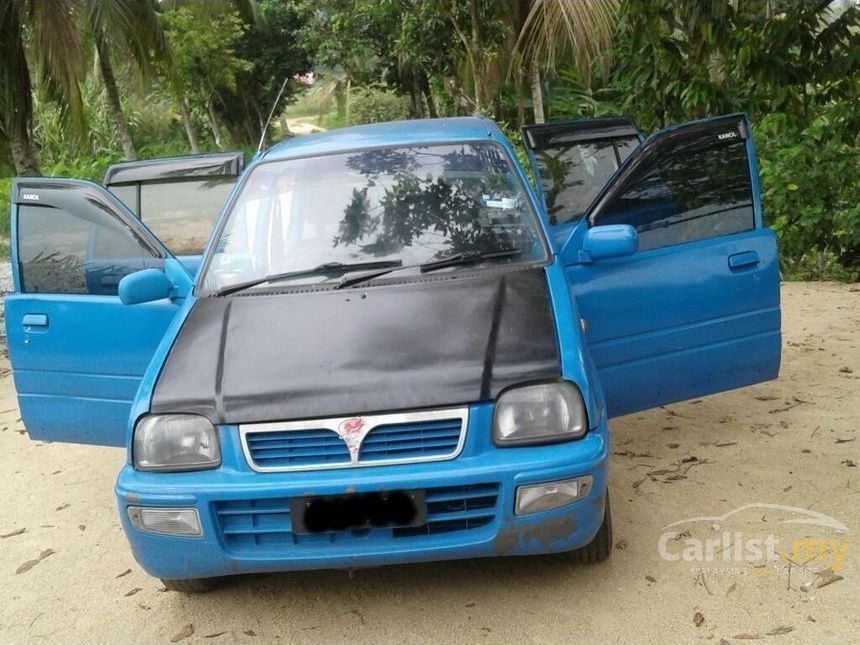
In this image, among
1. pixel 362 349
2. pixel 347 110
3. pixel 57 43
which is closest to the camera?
pixel 362 349

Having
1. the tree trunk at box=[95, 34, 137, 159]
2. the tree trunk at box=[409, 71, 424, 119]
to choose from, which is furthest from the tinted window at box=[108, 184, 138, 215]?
the tree trunk at box=[409, 71, 424, 119]

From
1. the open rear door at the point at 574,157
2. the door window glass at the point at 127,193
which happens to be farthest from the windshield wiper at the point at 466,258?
the door window glass at the point at 127,193

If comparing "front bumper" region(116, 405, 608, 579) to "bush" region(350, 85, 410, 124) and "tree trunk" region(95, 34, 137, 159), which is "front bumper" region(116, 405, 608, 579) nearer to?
"tree trunk" region(95, 34, 137, 159)

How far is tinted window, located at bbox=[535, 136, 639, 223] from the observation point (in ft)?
16.8

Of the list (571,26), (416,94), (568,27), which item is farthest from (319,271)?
(416,94)

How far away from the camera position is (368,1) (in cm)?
1853

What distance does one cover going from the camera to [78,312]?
4.25 metres

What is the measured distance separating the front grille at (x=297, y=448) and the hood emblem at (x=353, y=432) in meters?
0.02

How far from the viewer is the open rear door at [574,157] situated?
511 centimetres

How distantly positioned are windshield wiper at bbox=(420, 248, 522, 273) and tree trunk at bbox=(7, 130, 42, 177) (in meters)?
9.71

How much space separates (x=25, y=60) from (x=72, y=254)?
860 centimetres

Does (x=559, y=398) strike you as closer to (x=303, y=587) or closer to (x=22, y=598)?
(x=303, y=587)

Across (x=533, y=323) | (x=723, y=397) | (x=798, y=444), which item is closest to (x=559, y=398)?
(x=533, y=323)

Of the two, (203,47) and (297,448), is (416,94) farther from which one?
(297,448)
